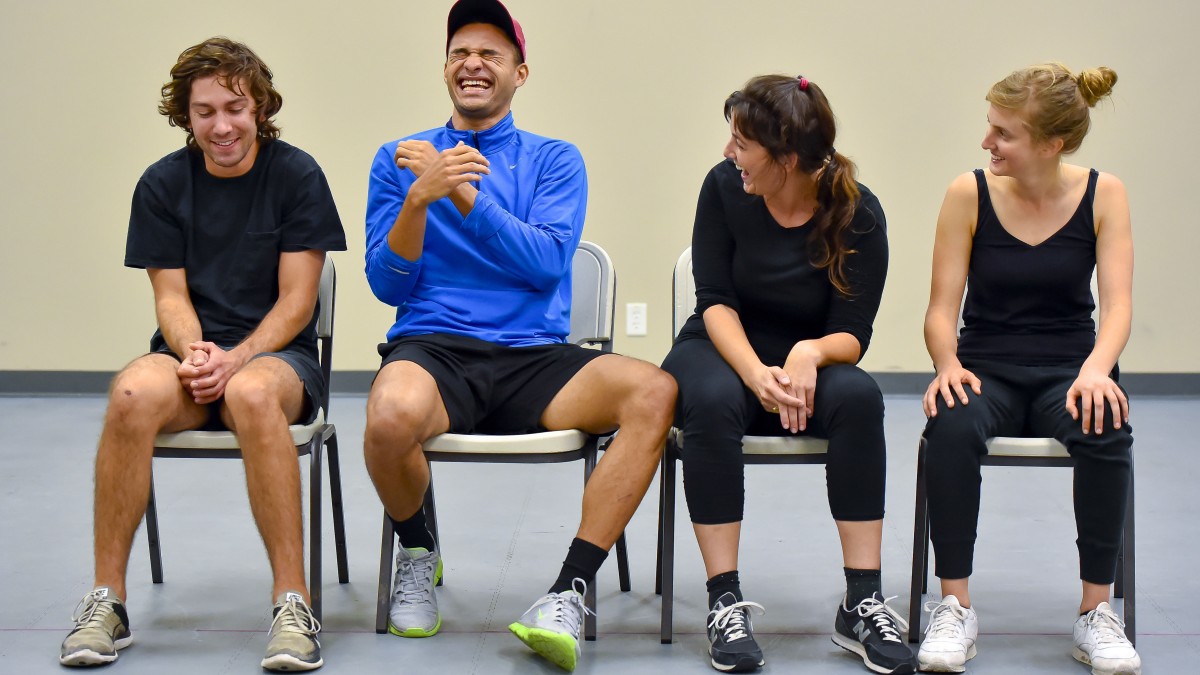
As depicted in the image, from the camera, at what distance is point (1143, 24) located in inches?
191

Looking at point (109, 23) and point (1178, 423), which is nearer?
point (1178, 423)

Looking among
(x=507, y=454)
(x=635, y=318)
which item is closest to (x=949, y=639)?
(x=507, y=454)

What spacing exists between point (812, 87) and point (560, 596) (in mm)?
1057

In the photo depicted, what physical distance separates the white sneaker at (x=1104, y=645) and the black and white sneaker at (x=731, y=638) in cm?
59

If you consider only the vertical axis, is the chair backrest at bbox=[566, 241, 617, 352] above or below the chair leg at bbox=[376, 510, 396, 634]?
above

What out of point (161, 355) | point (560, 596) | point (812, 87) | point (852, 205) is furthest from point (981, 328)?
point (161, 355)

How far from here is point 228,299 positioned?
247 centimetres

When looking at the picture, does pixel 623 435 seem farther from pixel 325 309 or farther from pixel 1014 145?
pixel 1014 145

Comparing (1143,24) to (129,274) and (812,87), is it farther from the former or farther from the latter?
(129,274)

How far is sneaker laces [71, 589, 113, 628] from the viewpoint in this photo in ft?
7.07

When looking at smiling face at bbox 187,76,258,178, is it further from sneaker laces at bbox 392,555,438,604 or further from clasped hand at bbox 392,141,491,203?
sneaker laces at bbox 392,555,438,604

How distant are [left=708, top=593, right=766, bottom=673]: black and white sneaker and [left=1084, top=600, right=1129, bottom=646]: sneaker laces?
23.9 inches

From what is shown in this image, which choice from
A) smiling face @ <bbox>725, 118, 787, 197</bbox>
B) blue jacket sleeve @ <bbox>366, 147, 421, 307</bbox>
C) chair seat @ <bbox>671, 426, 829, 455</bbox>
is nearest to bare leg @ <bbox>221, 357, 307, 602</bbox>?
blue jacket sleeve @ <bbox>366, 147, 421, 307</bbox>

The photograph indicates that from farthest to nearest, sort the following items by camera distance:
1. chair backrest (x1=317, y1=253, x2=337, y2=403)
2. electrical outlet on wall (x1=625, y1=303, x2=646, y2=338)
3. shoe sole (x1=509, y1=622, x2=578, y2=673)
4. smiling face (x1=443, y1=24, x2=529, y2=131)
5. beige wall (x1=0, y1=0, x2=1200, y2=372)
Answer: electrical outlet on wall (x1=625, y1=303, x2=646, y2=338)
beige wall (x1=0, y1=0, x2=1200, y2=372)
chair backrest (x1=317, y1=253, x2=337, y2=403)
smiling face (x1=443, y1=24, x2=529, y2=131)
shoe sole (x1=509, y1=622, x2=578, y2=673)
